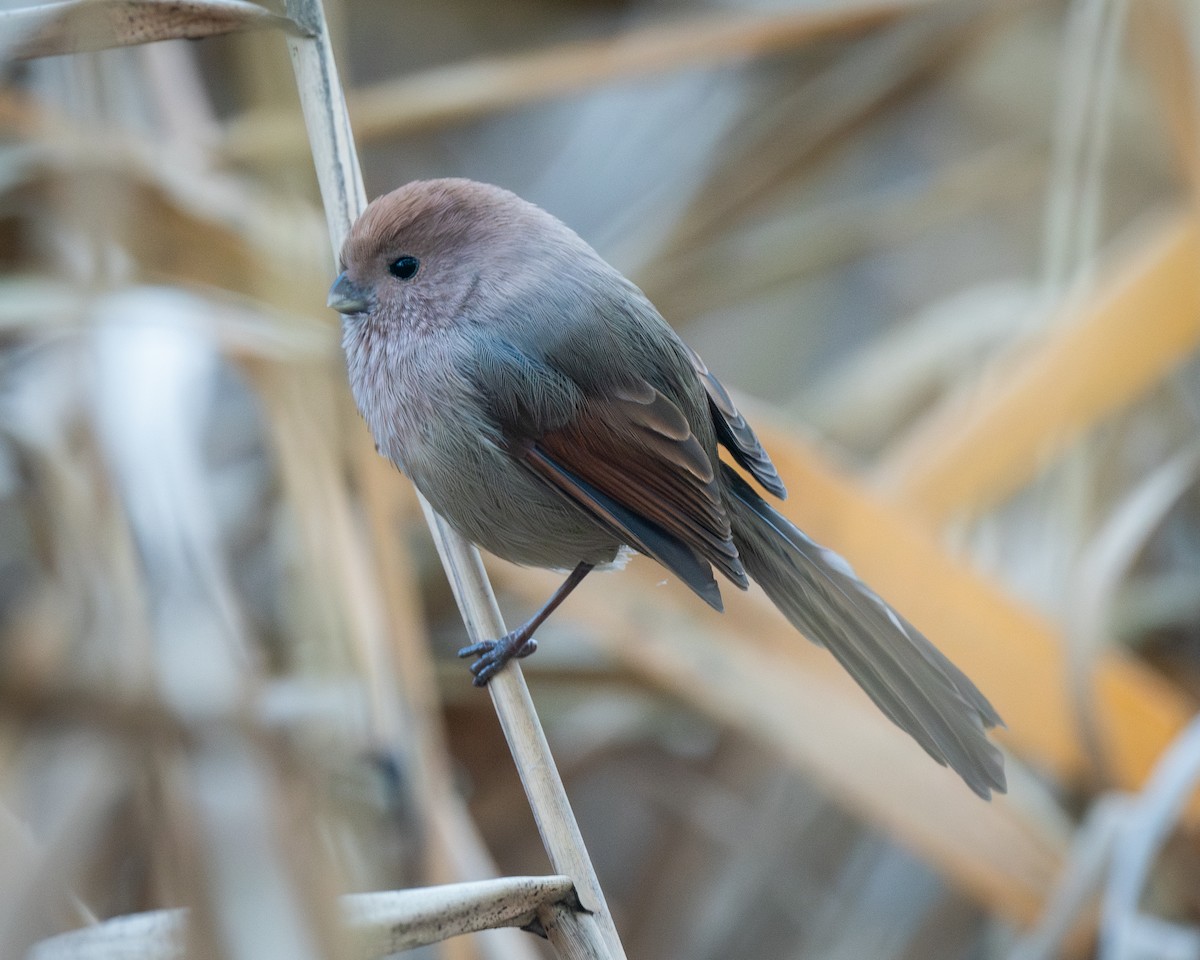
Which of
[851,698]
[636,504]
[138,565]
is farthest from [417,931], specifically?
[851,698]

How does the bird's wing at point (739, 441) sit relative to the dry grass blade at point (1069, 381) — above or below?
below

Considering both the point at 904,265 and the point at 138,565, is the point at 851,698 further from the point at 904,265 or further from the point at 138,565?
the point at 904,265

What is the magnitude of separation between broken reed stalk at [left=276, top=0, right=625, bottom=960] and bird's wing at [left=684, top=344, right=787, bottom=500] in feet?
1.12

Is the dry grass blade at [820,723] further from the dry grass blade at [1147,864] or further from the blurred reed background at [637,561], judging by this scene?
the dry grass blade at [1147,864]

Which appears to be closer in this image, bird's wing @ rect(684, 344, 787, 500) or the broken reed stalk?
the broken reed stalk

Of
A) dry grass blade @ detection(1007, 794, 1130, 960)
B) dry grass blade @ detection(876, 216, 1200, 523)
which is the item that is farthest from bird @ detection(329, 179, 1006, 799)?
dry grass blade @ detection(876, 216, 1200, 523)

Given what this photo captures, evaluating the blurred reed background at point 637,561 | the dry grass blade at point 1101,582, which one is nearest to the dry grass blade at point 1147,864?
the blurred reed background at point 637,561

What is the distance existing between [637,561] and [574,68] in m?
1.00

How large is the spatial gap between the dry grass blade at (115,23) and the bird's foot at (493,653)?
60cm

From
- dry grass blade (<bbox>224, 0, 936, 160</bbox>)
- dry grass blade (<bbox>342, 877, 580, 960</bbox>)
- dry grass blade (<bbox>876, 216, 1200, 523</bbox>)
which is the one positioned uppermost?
dry grass blade (<bbox>224, 0, 936, 160</bbox>)

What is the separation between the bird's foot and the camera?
1151mm

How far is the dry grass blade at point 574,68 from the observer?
2.07m

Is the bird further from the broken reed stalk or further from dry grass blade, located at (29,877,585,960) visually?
dry grass blade, located at (29,877,585,960)

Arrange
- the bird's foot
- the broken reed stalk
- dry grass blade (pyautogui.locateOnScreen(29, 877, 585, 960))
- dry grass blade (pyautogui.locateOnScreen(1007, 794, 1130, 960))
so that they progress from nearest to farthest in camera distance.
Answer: dry grass blade (pyautogui.locateOnScreen(29, 877, 585, 960)) < the broken reed stalk < the bird's foot < dry grass blade (pyautogui.locateOnScreen(1007, 794, 1130, 960))
